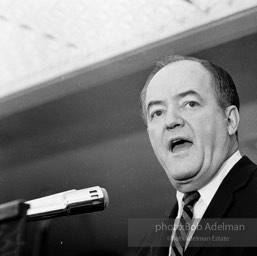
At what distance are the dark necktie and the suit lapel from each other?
30 millimetres

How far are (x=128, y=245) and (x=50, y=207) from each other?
0.97 ft

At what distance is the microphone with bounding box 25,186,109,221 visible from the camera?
809 millimetres

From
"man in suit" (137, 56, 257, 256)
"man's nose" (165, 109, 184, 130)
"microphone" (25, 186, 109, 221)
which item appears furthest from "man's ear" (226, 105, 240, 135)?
"microphone" (25, 186, 109, 221)

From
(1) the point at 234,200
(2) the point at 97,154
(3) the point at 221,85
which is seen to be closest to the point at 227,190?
(1) the point at 234,200

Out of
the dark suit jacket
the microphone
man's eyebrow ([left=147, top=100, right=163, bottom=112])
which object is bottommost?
the microphone

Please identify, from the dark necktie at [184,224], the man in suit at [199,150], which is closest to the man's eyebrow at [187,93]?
the man in suit at [199,150]

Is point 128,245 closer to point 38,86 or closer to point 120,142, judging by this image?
point 120,142

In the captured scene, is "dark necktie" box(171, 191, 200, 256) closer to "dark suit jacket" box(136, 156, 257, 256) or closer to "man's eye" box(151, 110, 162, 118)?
"dark suit jacket" box(136, 156, 257, 256)

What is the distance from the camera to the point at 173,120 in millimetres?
1033

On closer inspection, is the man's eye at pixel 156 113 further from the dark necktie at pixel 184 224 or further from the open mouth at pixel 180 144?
the dark necktie at pixel 184 224

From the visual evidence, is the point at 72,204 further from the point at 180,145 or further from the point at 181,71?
the point at 181,71

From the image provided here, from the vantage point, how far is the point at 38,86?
1.38 meters

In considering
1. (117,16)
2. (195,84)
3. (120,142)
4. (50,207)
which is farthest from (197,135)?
A: (117,16)

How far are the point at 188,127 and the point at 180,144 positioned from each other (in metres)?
0.04
